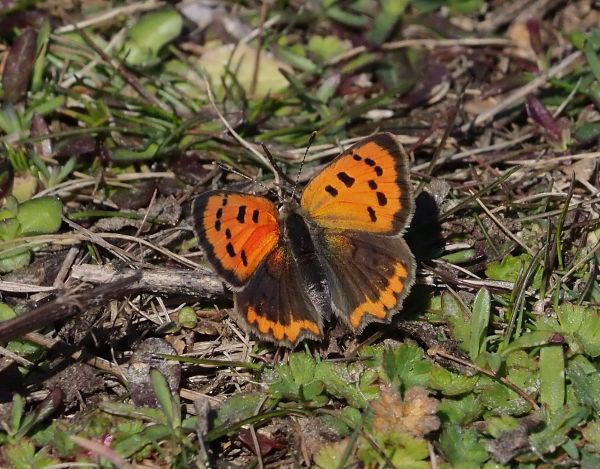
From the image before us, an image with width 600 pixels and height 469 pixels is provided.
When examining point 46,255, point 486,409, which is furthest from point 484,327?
point 46,255

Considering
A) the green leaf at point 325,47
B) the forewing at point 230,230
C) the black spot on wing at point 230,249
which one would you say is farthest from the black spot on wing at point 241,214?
the green leaf at point 325,47

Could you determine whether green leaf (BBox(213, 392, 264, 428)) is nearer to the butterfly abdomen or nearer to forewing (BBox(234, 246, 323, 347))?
forewing (BBox(234, 246, 323, 347))

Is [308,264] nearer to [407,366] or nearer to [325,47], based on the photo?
[407,366]

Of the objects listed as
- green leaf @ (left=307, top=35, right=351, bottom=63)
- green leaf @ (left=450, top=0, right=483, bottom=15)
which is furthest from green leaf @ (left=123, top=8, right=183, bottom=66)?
green leaf @ (left=450, top=0, right=483, bottom=15)

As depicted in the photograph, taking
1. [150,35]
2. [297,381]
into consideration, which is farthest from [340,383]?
[150,35]

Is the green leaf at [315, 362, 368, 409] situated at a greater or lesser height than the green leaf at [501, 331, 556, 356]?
lesser

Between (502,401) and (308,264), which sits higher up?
(308,264)

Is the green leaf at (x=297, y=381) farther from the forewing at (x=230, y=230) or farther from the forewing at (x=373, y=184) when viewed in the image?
the forewing at (x=373, y=184)
